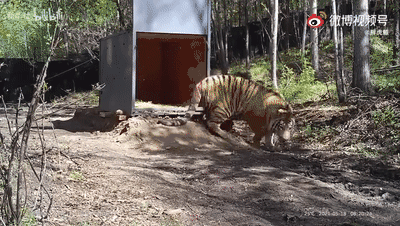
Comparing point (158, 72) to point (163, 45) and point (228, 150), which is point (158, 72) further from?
point (228, 150)

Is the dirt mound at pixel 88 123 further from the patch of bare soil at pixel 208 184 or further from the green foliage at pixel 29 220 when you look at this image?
the green foliage at pixel 29 220

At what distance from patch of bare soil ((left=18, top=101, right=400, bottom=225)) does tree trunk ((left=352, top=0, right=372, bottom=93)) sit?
10.2ft

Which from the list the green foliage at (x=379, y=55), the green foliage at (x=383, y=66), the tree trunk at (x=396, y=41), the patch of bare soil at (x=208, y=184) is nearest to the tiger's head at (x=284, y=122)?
the patch of bare soil at (x=208, y=184)

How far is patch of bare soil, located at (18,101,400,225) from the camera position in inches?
160

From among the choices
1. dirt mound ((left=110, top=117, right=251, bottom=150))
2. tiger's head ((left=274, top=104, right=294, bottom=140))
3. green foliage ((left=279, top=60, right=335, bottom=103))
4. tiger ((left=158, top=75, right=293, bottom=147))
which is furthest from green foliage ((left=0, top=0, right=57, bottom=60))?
tiger's head ((left=274, top=104, right=294, bottom=140))

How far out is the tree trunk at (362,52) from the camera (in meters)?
10.5

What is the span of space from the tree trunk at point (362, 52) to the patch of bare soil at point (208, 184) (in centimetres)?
311

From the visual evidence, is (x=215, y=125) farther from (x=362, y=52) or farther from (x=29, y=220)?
(x=29, y=220)

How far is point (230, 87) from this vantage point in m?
9.10

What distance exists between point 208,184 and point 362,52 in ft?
23.1

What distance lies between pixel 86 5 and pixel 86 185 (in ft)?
59.6

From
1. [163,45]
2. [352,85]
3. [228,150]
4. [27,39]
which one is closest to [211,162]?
[228,150]

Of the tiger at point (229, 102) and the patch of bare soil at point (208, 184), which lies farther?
the tiger at point (229, 102)

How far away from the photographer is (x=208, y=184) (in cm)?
549
